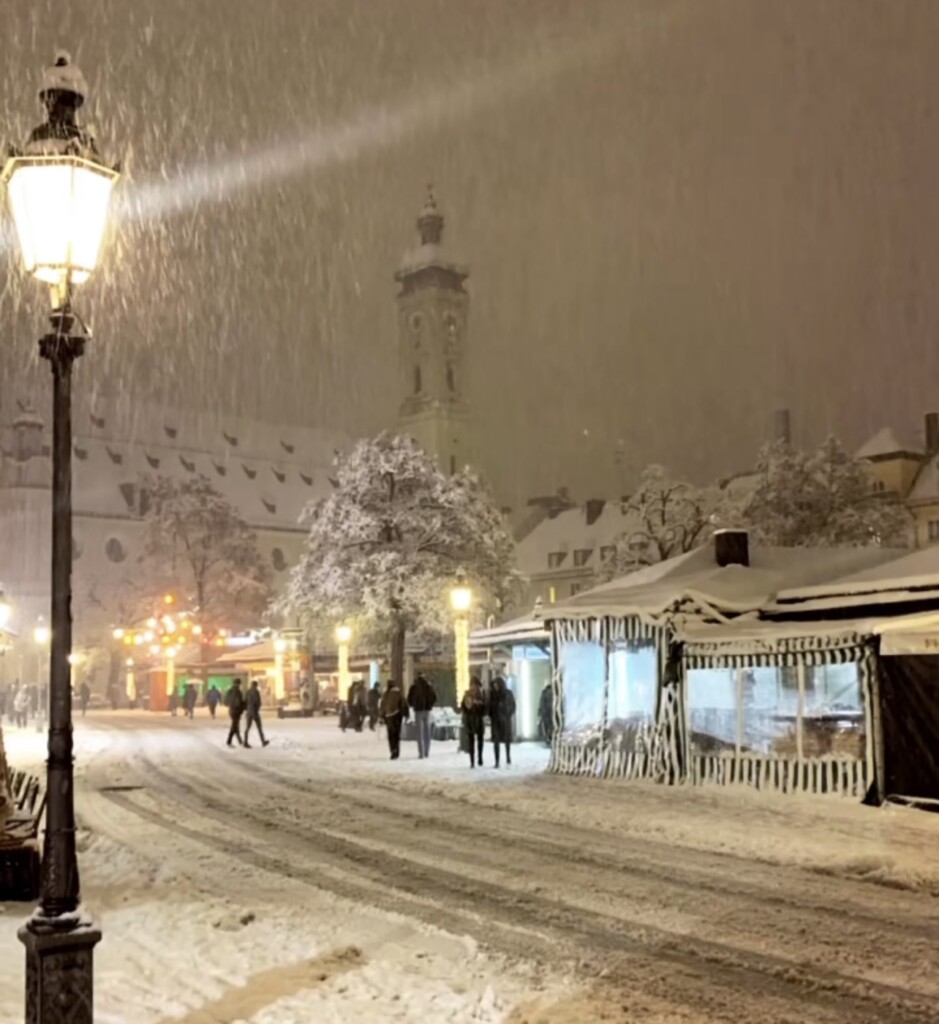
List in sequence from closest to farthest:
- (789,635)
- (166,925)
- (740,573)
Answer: (166,925)
(789,635)
(740,573)

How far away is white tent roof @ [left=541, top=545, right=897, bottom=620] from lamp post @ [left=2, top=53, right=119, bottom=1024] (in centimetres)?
1535

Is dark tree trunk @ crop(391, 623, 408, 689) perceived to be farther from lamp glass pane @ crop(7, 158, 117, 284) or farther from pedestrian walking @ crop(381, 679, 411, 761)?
lamp glass pane @ crop(7, 158, 117, 284)

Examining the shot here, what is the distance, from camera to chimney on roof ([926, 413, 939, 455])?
67.3 meters

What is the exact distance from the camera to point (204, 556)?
229ft

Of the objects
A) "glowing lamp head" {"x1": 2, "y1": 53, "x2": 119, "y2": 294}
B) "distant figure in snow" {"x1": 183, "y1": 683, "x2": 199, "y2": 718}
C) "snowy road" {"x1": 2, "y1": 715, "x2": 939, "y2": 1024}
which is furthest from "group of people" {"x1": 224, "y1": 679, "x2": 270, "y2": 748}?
"glowing lamp head" {"x1": 2, "y1": 53, "x2": 119, "y2": 294}

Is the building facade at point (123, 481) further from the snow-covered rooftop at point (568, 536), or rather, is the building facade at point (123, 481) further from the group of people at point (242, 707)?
the group of people at point (242, 707)

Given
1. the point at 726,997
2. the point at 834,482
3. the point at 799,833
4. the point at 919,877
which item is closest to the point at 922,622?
the point at 799,833

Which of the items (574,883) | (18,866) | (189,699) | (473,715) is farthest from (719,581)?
(189,699)

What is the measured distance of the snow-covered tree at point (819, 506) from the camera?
4709cm

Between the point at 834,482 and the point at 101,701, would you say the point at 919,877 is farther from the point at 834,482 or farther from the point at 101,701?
the point at 101,701

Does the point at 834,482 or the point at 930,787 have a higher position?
the point at 834,482

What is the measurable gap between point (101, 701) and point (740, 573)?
204 feet

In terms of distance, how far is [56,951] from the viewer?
6074 millimetres

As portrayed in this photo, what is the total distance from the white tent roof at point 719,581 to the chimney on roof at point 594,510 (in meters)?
59.7
